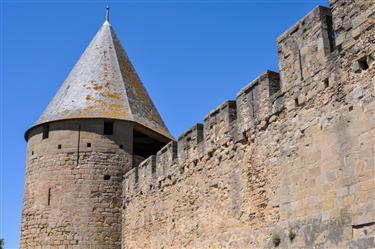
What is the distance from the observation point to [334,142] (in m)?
6.00

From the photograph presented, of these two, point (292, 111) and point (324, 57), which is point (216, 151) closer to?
point (292, 111)

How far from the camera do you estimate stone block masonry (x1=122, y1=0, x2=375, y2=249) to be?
5637mm

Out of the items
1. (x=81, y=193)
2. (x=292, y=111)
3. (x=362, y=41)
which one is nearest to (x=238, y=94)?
(x=292, y=111)

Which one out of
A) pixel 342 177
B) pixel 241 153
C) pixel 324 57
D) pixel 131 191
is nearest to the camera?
pixel 342 177

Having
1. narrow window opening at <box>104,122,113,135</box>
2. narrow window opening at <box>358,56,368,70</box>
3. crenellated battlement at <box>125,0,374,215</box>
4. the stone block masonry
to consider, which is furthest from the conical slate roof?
narrow window opening at <box>358,56,368,70</box>

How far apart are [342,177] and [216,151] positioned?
328 centimetres

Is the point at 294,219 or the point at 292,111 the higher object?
the point at 292,111

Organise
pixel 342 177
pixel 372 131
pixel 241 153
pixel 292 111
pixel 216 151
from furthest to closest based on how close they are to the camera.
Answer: pixel 216 151 → pixel 241 153 → pixel 292 111 → pixel 342 177 → pixel 372 131

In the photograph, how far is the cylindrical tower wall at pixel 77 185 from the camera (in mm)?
12531

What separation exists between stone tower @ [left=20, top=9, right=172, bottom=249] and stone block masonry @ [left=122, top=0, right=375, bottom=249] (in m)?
3.27

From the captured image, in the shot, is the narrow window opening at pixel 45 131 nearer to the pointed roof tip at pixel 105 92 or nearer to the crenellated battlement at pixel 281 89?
the pointed roof tip at pixel 105 92

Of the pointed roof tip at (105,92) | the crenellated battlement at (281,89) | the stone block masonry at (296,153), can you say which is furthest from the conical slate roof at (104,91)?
the stone block masonry at (296,153)

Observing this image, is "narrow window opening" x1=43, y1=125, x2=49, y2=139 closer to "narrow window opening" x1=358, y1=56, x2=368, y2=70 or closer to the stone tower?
the stone tower

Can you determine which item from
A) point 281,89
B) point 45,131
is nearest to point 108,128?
point 45,131
